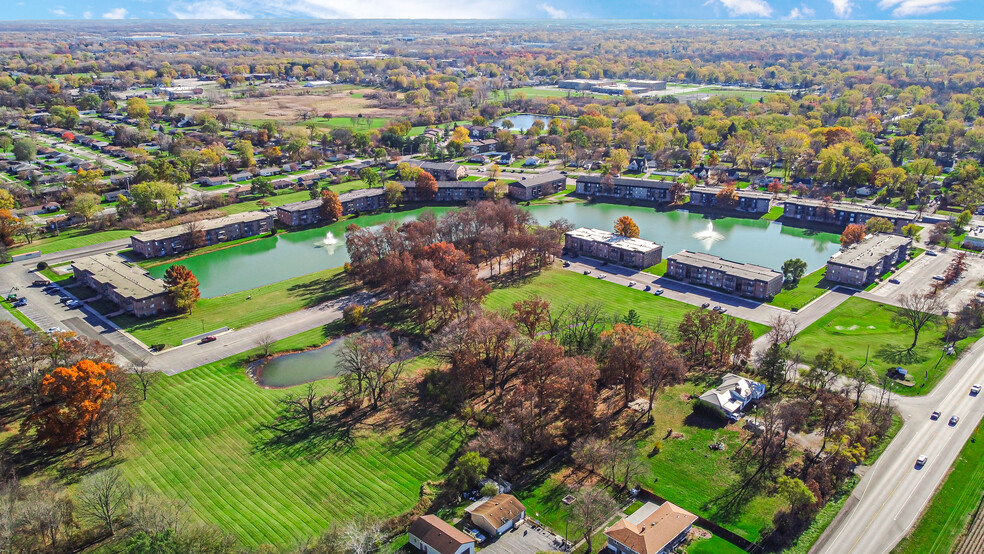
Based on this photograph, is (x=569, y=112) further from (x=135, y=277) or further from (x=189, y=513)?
(x=189, y=513)

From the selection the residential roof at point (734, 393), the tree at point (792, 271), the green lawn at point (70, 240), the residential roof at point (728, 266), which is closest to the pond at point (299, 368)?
the residential roof at point (734, 393)

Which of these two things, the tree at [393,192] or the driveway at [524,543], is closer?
the driveway at [524,543]

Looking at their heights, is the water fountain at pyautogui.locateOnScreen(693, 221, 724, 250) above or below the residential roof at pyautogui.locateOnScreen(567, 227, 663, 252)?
below

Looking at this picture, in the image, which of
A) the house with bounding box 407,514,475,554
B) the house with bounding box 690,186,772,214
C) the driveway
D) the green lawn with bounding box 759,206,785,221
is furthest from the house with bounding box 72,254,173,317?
the green lawn with bounding box 759,206,785,221

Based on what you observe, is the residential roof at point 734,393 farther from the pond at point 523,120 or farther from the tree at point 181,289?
the pond at point 523,120

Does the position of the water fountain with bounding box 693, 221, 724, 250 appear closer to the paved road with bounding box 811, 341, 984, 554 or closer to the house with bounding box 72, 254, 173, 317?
the paved road with bounding box 811, 341, 984, 554

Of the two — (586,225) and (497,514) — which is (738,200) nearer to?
(586,225)

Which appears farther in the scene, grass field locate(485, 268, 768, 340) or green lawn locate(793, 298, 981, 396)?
grass field locate(485, 268, 768, 340)
